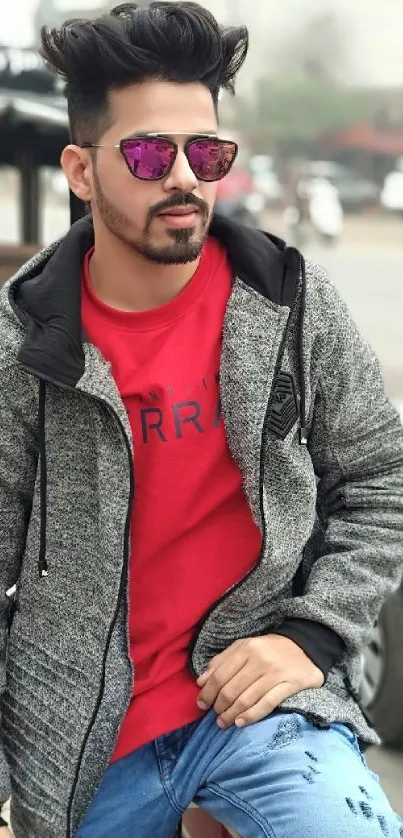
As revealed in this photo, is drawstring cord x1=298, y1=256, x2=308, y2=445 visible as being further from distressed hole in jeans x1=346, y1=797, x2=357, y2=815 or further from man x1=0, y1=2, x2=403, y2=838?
distressed hole in jeans x1=346, y1=797, x2=357, y2=815

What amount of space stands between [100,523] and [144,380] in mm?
242

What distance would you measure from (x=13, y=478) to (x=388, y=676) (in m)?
1.89

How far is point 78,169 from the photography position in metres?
1.96

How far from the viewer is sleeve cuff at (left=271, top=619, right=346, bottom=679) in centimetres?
179

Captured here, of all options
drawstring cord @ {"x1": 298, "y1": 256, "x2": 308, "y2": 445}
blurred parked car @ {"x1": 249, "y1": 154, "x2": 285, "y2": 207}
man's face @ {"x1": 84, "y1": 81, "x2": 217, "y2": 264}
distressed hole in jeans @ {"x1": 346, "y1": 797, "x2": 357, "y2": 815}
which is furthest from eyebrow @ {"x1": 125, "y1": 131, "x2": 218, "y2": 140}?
blurred parked car @ {"x1": 249, "y1": 154, "x2": 285, "y2": 207}

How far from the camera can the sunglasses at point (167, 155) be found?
1751 mm

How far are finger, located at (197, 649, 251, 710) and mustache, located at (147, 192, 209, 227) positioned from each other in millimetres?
709

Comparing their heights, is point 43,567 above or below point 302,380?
below

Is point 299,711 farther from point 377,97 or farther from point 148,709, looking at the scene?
point 377,97

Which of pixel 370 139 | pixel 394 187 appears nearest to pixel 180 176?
pixel 394 187

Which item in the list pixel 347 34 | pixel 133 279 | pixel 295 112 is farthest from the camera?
pixel 295 112

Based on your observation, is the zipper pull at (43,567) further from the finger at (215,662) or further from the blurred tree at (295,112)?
the blurred tree at (295,112)

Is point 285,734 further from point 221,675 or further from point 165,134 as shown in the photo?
point 165,134

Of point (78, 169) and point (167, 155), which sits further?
point (78, 169)
